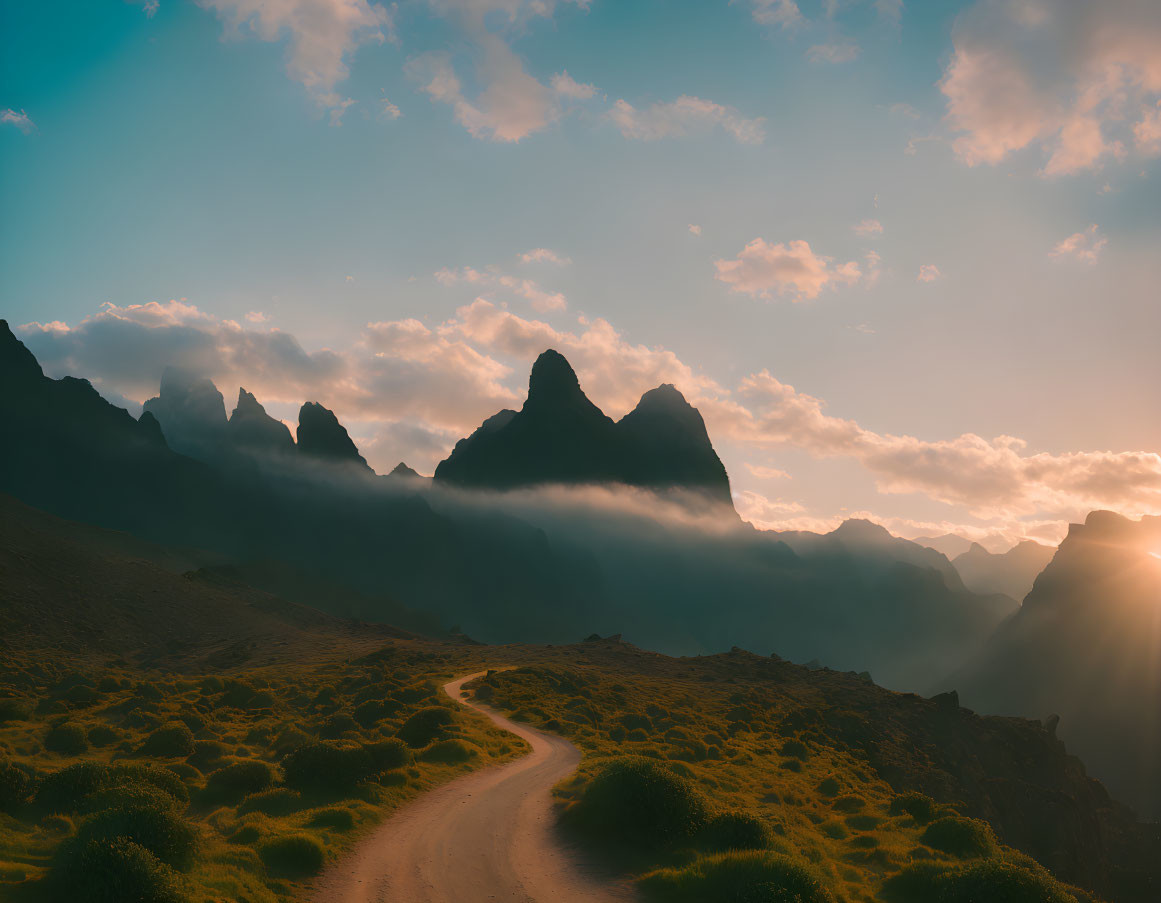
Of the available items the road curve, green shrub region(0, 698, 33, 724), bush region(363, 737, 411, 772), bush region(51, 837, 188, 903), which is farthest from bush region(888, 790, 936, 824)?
green shrub region(0, 698, 33, 724)

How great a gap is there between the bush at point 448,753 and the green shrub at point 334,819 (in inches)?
386

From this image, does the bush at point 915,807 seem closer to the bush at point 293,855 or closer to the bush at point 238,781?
the bush at point 293,855

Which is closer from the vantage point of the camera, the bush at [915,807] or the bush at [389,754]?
the bush at [389,754]

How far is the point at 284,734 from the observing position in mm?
33875

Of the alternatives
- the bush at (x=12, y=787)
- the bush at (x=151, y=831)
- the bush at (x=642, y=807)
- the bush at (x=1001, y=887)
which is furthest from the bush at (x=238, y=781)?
the bush at (x=1001, y=887)

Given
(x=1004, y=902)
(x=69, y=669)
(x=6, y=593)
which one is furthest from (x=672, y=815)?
(x=6, y=593)

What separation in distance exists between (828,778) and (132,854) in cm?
3696

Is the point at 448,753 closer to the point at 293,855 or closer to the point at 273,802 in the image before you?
the point at 273,802

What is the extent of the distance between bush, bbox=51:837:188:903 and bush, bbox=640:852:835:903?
11794mm

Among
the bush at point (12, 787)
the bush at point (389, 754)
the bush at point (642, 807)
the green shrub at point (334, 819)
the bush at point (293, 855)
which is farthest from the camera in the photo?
the bush at point (389, 754)

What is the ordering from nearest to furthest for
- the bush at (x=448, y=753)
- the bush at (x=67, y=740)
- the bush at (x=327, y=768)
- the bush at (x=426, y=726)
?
the bush at (x=327, y=768) < the bush at (x=448, y=753) < the bush at (x=67, y=740) < the bush at (x=426, y=726)

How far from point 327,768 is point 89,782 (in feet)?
25.3

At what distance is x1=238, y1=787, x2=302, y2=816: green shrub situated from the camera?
2248 cm

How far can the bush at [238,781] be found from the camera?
24.5 metres
